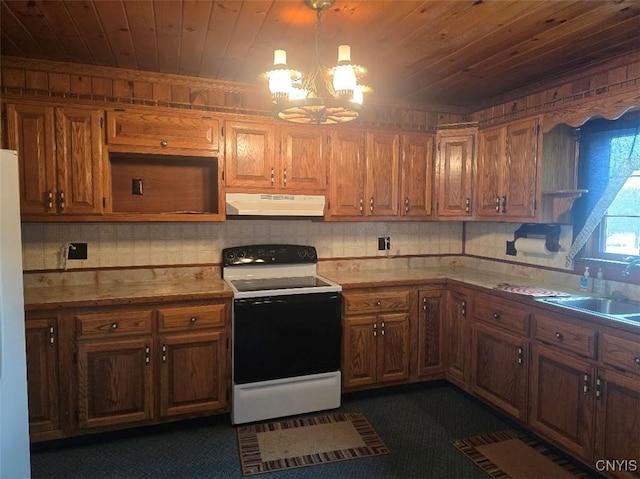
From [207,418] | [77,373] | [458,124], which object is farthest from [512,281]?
[77,373]

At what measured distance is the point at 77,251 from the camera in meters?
2.91

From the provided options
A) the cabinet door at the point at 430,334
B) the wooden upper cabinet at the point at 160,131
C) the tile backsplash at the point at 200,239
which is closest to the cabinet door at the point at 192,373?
the tile backsplash at the point at 200,239

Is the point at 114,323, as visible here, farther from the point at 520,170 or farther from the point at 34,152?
the point at 520,170

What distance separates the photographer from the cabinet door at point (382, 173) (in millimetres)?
3328

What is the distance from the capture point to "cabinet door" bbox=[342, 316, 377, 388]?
305cm

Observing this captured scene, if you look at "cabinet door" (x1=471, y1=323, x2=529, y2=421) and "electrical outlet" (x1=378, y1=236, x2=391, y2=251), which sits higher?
"electrical outlet" (x1=378, y1=236, x2=391, y2=251)

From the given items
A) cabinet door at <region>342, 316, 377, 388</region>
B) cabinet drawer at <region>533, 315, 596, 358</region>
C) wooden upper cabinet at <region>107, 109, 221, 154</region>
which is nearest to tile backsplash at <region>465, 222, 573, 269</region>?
cabinet drawer at <region>533, 315, 596, 358</region>

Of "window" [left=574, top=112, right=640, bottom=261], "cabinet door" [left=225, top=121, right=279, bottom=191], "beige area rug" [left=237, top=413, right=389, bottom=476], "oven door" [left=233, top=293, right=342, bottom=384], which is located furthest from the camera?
"cabinet door" [left=225, top=121, right=279, bottom=191]

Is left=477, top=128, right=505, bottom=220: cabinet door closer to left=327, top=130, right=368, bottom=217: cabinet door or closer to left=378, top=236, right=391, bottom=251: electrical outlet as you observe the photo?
left=378, top=236, right=391, bottom=251: electrical outlet

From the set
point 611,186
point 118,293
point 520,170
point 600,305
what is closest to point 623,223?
point 611,186

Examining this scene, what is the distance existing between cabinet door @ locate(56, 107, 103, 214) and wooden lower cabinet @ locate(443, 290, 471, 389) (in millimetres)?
2631

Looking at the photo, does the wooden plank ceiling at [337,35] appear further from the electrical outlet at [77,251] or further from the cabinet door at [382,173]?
the electrical outlet at [77,251]

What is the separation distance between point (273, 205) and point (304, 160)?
0.43m

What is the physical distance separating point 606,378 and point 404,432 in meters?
1.21
